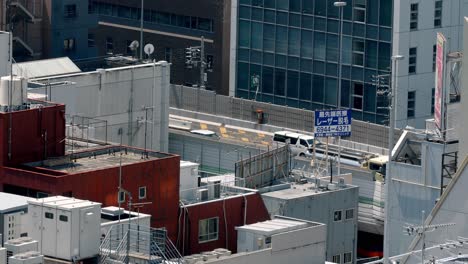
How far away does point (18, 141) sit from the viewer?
7331 centimetres

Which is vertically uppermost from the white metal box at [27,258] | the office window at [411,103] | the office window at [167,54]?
the white metal box at [27,258]

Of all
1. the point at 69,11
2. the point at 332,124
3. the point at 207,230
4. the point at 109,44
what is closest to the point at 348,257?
the point at 332,124

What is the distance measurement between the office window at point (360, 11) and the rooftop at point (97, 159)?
48405mm

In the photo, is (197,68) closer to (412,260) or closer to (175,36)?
(175,36)

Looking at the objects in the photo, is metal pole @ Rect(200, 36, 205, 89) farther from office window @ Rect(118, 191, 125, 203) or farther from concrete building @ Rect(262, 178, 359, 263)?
office window @ Rect(118, 191, 125, 203)

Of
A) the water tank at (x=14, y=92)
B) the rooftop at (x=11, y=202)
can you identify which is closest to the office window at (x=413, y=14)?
the water tank at (x=14, y=92)

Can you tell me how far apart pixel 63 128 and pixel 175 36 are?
68.4 metres

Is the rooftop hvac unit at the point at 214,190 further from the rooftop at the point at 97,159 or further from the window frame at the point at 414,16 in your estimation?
the window frame at the point at 414,16

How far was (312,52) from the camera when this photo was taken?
127m

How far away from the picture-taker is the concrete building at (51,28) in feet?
443

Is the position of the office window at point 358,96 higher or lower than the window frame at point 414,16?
lower

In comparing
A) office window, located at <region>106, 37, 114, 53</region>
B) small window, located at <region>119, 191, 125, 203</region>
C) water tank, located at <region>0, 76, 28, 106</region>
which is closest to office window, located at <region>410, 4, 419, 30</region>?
office window, located at <region>106, 37, 114, 53</region>

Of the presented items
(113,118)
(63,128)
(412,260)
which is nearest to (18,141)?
(63,128)

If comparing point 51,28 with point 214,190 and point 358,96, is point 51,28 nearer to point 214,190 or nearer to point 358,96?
point 358,96
